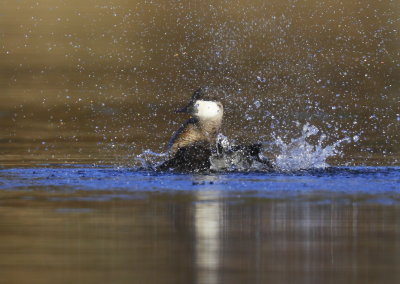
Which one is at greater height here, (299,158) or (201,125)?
(201,125)

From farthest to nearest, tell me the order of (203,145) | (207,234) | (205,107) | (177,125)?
(177,125) → (205,107) → (203,145) → (207,234)

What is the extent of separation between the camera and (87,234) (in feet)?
23.3

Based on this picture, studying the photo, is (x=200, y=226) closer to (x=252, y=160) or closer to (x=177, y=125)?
(x=252, y=160)

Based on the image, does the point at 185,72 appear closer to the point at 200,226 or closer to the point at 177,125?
the point at 177,125

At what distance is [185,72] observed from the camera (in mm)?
20656

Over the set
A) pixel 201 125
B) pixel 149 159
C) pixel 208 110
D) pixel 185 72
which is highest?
pixel 185 72

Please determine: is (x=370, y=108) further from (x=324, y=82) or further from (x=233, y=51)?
(x=233, y=51)

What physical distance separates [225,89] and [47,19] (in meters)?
9.55

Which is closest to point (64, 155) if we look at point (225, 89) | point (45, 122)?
point (45, 122)

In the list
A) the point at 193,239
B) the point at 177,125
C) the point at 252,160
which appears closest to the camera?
the point at 193,239

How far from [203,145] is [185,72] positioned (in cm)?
889

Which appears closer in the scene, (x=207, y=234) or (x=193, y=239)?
(x=193, y=239)

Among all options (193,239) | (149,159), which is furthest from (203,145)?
(193,239)

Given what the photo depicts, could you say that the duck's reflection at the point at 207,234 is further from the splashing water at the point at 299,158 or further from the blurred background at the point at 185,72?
the blurred background at the point at 185,72
